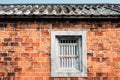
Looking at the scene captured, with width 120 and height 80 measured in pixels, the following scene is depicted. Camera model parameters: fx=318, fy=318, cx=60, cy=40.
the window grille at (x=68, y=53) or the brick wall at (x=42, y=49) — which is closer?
the brick wall at (x=42, y=49)

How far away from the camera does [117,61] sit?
389 inches

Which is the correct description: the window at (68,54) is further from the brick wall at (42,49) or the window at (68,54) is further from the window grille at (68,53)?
the brick wall at (42,49)

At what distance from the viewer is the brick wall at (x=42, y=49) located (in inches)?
385

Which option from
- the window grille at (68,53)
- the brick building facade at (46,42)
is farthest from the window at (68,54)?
the brick building facade at (46,42)

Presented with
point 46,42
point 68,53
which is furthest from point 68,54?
point 46,42

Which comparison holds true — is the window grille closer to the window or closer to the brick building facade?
the window

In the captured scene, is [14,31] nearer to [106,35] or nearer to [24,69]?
[24,69]

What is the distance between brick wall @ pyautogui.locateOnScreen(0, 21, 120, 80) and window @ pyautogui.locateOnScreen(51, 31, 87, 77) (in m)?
0.16

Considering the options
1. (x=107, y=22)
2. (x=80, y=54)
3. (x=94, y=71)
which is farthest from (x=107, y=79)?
(x=107, y=22)

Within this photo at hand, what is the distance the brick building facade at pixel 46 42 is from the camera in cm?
977

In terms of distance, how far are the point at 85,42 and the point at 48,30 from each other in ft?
4.01

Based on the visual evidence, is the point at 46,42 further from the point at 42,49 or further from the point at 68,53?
the point at 68,53

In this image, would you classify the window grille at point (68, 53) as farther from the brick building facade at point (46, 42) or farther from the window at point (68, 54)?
the brick building facade at point (46, 42)

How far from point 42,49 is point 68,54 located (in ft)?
2.82
